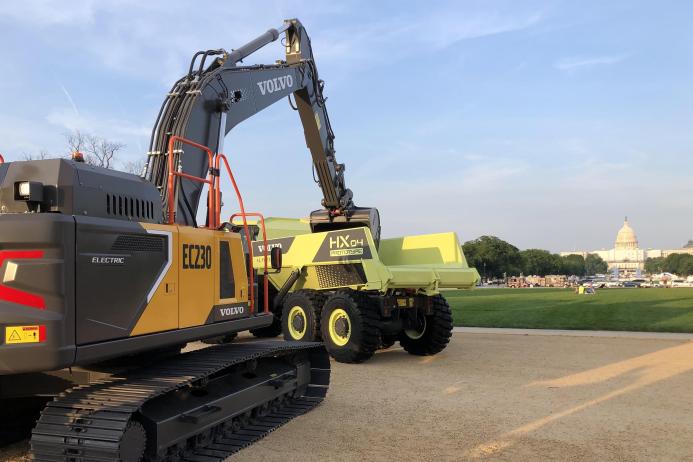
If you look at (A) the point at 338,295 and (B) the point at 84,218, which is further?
(A) the point at 338,295

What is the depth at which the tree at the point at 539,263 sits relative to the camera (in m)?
108

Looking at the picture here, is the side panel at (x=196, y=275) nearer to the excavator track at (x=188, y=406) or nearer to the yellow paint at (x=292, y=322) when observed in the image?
the excavator track at (x=188, y=406)

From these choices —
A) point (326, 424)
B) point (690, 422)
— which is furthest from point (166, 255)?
point (690, 422)

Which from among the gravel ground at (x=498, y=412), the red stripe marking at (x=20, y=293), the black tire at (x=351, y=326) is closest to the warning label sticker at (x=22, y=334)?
the red stripe marking at (x=20, y=293)

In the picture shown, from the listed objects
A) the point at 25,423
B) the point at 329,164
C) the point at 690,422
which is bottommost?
the point at 690,422

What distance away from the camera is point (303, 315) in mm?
11117

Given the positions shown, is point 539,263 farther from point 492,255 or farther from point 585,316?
point 585,316

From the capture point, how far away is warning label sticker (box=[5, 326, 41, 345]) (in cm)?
346

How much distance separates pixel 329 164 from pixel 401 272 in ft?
8.77

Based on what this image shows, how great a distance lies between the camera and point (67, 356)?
11.7 feet

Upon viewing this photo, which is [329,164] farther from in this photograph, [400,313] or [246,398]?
[246,398]

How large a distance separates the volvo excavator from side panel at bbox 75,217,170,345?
0.03 ft

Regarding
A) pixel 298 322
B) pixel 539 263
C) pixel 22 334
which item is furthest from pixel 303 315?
pixel 539 263

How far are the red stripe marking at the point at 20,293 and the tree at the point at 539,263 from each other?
106539mm
